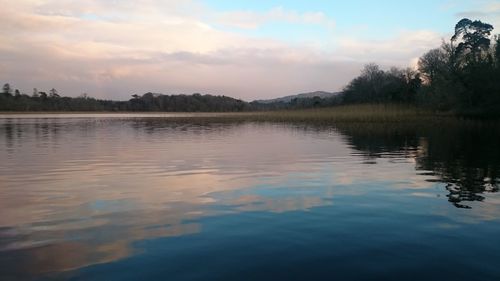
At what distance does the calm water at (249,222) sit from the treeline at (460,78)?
43346 millimetres

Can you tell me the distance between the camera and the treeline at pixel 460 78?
55875mm

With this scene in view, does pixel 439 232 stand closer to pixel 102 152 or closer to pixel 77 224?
pixel 77 224

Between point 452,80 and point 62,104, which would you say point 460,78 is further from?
point 62,104

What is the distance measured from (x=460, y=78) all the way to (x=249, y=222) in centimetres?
5956

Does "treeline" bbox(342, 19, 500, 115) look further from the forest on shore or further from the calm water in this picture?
the calm water

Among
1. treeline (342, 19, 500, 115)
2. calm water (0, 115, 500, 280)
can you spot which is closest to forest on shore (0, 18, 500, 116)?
treeline (342, 19, 500, 115)

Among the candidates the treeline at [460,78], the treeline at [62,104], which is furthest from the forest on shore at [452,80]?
the treeline at [62,104]

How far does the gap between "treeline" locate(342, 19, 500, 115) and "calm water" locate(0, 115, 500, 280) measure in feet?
142

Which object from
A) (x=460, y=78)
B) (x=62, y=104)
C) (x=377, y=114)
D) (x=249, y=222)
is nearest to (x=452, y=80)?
(x=460, y=78)

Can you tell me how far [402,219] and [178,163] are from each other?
39.6ft

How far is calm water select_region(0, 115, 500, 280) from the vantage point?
21.1 ft

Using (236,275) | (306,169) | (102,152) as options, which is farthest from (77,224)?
(102,152)

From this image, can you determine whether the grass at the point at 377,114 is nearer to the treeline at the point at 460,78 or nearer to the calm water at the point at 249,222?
the treeline at the point at 460,78

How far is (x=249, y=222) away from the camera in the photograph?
9094 mm
